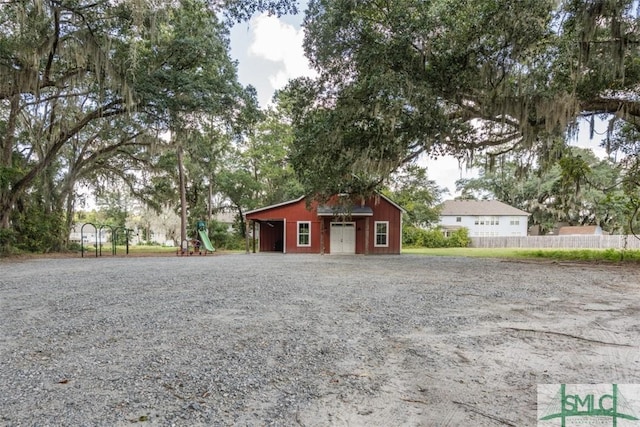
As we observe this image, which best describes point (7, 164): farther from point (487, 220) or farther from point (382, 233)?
point (487, 220)

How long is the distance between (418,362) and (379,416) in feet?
2.80

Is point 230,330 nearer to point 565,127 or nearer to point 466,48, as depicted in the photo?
point 466,48

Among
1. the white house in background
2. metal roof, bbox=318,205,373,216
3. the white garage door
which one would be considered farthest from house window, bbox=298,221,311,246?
the white house in background

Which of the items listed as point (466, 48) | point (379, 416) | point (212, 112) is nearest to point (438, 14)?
point (466, 48)

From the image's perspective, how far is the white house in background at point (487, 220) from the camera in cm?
3659

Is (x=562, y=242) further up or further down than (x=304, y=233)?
further down

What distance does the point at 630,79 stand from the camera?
29.0 feet

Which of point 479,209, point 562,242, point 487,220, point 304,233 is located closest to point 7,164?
point 304,233

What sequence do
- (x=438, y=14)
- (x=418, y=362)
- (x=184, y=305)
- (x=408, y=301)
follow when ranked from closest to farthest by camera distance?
(x=418, y=362)
(x=184, y=305)
(x=408, y=301)
(x=438, y=14)

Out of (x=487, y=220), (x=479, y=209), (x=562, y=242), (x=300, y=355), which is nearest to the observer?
(x=300, y=355)

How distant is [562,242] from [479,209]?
12398mm

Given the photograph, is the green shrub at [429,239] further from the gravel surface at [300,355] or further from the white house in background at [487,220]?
the gravel surface at [300,355]

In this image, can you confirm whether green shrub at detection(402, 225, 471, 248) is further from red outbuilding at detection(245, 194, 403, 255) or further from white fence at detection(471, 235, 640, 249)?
red outbuilding at detection(245, 194, 403, 255)

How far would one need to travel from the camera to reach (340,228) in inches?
771
